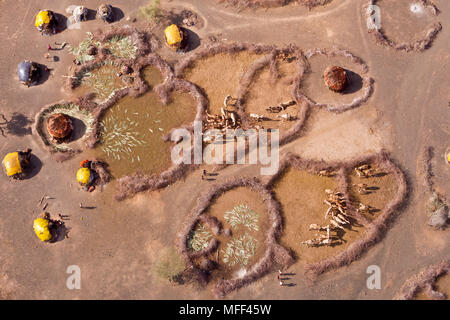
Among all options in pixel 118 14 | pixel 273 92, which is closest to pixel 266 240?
pixel 273 92

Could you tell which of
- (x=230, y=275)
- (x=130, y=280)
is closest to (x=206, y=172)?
(x=230, y=275)

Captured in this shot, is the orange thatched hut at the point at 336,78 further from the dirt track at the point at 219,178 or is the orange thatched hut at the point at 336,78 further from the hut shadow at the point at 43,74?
the hut shadow at the point at 43,74

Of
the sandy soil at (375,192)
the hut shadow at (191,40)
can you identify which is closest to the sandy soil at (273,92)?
the hut shadow at (191,40)

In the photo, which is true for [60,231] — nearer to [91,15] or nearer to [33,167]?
[33,167]

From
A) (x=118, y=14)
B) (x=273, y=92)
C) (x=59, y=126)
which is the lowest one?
(x=59, y=126)

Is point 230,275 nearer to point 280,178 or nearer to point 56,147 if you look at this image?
point 280,178

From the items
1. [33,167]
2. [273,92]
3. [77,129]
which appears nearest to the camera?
[33,167]
